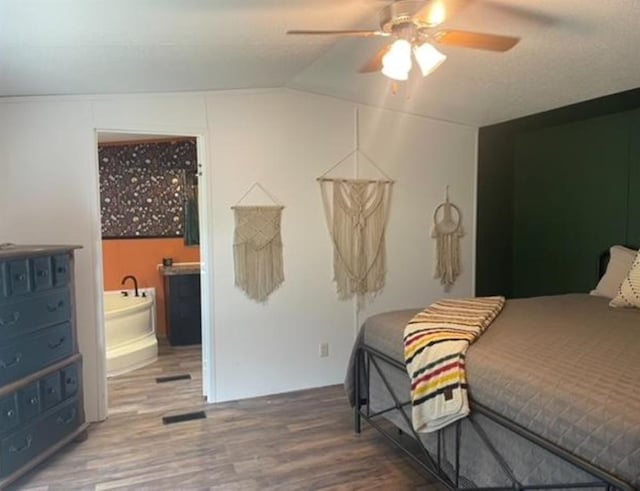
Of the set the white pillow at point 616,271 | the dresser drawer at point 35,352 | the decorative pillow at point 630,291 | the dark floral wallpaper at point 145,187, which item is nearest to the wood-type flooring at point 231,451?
the dresser drawer at point 35,352

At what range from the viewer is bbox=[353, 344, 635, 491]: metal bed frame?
5.08ft

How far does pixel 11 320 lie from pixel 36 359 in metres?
0.30

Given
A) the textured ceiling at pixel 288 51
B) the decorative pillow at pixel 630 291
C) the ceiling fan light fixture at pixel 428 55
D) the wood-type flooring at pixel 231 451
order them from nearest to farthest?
the textured ceiling at pixel 288 51 → the ceiling fan light fixture at pixel 428 55 → the wood-type flooring at pixel 231 451 → the decorative pillow at pixel 630 291

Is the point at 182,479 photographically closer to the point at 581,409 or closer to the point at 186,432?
the point at 186,432

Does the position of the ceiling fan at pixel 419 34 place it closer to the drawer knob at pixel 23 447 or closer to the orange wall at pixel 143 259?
the drawer knob at pixel 23 447

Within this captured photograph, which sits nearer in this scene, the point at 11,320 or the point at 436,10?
the point at 436,10

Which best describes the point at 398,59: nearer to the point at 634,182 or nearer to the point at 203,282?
the point at 203,282

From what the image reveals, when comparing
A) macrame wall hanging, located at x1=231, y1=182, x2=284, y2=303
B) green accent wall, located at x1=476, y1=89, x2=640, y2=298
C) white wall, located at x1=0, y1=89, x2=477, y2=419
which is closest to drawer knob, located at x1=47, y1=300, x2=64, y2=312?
white wall, located at x1=0, y1=89, x2=477, y2=419

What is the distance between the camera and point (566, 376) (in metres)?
1.81

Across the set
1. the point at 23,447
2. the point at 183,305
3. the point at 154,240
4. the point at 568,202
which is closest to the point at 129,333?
the point at 183,305

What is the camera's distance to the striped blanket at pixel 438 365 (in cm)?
212

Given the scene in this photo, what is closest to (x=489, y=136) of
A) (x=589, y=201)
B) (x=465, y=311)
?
(x=589, y=201)

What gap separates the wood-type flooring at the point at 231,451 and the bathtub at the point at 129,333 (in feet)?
2.11

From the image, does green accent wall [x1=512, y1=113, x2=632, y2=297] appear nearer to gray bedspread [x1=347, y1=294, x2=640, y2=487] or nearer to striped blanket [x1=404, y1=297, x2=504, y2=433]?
gray bedspread [x1=347, y1=294, x2=640, y2=487]
